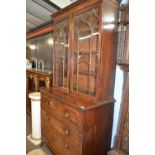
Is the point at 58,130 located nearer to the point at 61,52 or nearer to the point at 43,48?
the point at 61,52

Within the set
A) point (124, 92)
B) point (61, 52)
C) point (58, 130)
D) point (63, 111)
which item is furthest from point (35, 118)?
point (124, 92)

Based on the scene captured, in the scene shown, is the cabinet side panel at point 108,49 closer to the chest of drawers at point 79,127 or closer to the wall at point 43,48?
the chest of drawers at point 79,127

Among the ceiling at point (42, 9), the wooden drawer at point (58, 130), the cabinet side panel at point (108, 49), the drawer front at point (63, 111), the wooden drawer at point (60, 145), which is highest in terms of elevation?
the ceiling at point (42, 9)

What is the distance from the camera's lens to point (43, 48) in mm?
3430

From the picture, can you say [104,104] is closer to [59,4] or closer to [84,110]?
[84,110]

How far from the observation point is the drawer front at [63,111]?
4.61 feet

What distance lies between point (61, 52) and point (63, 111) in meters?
0.89

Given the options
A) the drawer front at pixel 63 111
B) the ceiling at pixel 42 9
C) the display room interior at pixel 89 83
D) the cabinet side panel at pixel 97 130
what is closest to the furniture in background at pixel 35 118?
the display room interior at pixel 89 83

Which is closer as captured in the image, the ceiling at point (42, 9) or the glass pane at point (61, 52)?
the glass pane at point (61, 52)

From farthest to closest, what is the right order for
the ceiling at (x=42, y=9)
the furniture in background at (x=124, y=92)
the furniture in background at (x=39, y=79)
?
the furniture in background at (x=39, y=79) < the ceiling at (x=42, y=9) < the furniture in background at (x=124, y=92)

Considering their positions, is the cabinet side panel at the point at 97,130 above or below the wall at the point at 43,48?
below

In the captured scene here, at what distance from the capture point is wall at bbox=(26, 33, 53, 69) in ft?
10.2

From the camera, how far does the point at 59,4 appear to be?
7.51 feet
